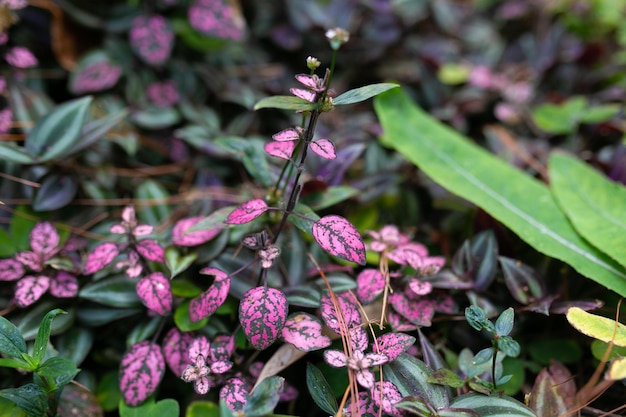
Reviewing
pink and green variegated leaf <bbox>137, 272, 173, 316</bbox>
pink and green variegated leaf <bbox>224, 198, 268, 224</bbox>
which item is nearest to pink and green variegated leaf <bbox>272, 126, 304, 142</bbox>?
pink and green variegated leaf <bbox>224, 198, 268, 224</bbox>

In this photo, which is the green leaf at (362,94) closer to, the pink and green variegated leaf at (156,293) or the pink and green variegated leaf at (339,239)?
the pink and green variegated leaf at (339,239)

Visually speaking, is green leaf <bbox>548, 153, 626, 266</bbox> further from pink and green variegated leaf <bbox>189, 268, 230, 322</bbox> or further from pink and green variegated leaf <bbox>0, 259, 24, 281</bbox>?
pink and green variegated leaf <bbox>0, 259, 24, 281</bbox>

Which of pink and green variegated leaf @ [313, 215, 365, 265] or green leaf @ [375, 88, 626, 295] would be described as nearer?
pink and green variegated leaf @ [313, 215, 365, 265]

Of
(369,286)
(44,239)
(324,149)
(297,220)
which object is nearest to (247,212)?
(297,220)

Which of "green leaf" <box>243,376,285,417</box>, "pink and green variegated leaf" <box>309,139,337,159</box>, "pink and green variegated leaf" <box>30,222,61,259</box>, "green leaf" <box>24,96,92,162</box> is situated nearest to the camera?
"green leaf" <box>243,376,285,417</box>

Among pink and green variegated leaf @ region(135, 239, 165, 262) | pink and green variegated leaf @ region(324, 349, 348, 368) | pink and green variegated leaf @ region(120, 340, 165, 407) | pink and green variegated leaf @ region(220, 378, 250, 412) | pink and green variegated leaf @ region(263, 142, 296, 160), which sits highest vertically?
pink and green variegated leaf @ region(263, 142, 296, 160)

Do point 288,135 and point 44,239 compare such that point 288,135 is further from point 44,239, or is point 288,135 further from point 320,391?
point 44,239

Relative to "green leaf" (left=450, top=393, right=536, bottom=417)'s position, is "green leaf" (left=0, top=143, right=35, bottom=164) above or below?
above
